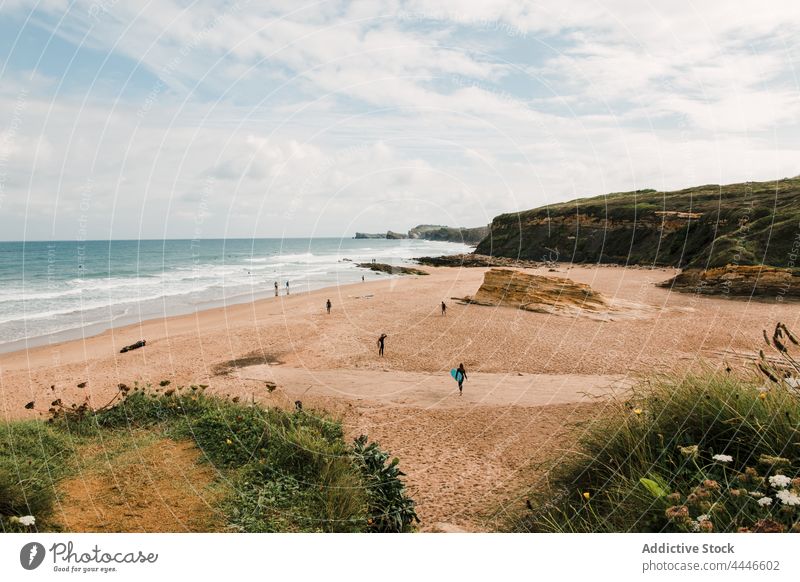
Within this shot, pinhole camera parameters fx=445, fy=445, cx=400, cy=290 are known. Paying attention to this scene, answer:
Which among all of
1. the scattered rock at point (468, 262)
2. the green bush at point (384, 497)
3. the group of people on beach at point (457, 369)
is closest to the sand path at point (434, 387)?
the group of people on beach at point (457, 369)

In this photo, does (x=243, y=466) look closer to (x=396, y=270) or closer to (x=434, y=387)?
(x=434, y=387)

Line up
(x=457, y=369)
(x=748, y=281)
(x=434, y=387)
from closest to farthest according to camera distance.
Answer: (x=457, y=369)
(x=434, y=387)
(x=748, y=281)

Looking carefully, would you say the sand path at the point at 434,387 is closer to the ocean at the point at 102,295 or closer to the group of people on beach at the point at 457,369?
the group of people on beach at the point at 457,369

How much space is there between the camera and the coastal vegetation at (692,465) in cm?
368

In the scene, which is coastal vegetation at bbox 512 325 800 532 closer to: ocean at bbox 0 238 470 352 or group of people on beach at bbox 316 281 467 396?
group of people on beach at bbox 316 281 467 396

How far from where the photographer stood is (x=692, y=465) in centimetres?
461

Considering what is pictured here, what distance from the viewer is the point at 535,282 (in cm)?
3262

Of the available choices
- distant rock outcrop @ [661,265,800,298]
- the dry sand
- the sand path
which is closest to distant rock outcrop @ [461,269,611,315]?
the dry sand

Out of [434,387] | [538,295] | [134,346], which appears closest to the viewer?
[434,387]

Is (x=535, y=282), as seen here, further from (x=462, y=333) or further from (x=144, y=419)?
(x=144, y=419)

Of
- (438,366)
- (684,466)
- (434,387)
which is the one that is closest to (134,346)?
(438,366)

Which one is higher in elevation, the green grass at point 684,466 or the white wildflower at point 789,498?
the white wildflower at point 789,498
